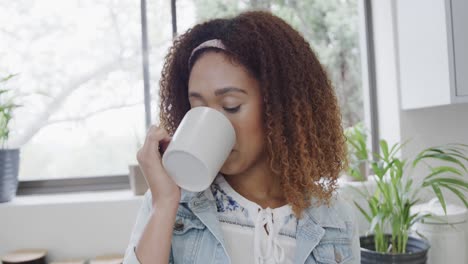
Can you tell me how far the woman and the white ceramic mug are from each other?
0.14 ft

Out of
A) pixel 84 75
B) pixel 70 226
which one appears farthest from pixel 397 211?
pixel 84 75

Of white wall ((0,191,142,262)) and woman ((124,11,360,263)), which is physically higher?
woman ((124,11,360,263))

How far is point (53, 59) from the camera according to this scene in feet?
6.16

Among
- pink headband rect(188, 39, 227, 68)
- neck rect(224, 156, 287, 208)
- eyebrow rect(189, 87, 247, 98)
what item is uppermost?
pink headband rect(188, 39, 227, 68)

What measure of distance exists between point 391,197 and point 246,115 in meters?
0.96

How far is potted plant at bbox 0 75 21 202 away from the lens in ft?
5.23

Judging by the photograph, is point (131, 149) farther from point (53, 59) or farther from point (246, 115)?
point (246, 115)

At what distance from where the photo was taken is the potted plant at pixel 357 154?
157cm

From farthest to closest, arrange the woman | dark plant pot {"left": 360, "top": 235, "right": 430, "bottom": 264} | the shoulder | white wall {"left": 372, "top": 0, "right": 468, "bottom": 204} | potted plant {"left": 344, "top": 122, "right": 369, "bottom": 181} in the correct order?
white wall {"left": 372, "top": 0, "right": 468, "bottom": 204} < potted plant {"left": 344, "top": 122, "right": 369, "bottom": 181} < dark plant pot {"left": 360, "top": 235, "right": 430, "bottom": 264} < the shoulder < the woman

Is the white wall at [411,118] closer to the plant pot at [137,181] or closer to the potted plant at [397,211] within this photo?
the potted plant at [397,211]

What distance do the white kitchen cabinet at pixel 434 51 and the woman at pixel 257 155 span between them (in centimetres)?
77

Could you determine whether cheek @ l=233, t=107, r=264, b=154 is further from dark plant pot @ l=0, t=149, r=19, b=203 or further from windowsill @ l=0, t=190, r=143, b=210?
dark plant pot @ l=0, t=149, r=19, b=203

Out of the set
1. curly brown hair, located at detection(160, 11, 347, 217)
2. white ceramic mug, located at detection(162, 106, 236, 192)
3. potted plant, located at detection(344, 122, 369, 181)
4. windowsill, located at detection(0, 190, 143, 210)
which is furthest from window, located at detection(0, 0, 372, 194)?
white ceramic mug, located at detection(162, 106, 236, 192)

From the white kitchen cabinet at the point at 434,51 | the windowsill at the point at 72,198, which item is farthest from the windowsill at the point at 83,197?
the white kitchen cabinet at the point at 434,51
